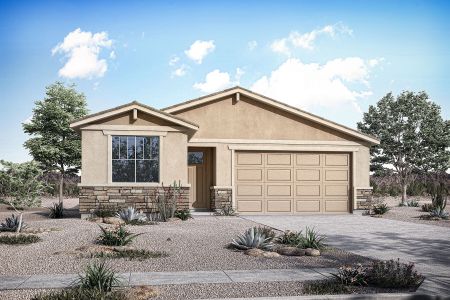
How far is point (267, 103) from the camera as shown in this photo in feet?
68.7

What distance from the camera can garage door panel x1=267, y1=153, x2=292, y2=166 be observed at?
20844mm

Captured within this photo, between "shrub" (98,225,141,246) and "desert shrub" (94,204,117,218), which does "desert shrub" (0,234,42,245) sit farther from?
"desert shrub" (94,204,117,218)

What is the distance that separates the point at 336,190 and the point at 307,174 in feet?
4.73

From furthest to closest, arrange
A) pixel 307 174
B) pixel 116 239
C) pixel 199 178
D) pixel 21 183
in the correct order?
pixel 199 178, pixel 307 174, pixel 21 183, pixel 116 239

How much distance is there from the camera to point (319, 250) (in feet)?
34.9

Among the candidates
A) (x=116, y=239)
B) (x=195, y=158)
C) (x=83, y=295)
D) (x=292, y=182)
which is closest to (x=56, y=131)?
(x=195, y=158)

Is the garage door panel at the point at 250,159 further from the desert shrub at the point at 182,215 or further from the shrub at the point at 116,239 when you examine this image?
the shrub at the point at 116,239

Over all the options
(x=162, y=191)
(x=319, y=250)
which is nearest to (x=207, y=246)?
(x=319, y=250)

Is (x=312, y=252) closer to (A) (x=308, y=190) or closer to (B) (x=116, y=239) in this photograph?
(B) (x=116, y=239)

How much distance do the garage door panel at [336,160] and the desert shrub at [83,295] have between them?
15.6m

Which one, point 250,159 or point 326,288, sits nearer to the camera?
point 326,288

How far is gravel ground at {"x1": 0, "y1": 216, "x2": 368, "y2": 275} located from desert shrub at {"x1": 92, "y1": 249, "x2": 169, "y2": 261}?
0.81 ft

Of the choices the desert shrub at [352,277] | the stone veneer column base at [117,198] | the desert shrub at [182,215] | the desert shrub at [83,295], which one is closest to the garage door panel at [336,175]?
the desert shrub at [182,215]

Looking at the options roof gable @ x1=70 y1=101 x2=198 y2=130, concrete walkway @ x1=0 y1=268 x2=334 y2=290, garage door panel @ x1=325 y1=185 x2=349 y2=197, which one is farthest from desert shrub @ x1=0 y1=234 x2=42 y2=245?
garage door panel @ x1=325 y1=185 x2=349 y2=197
